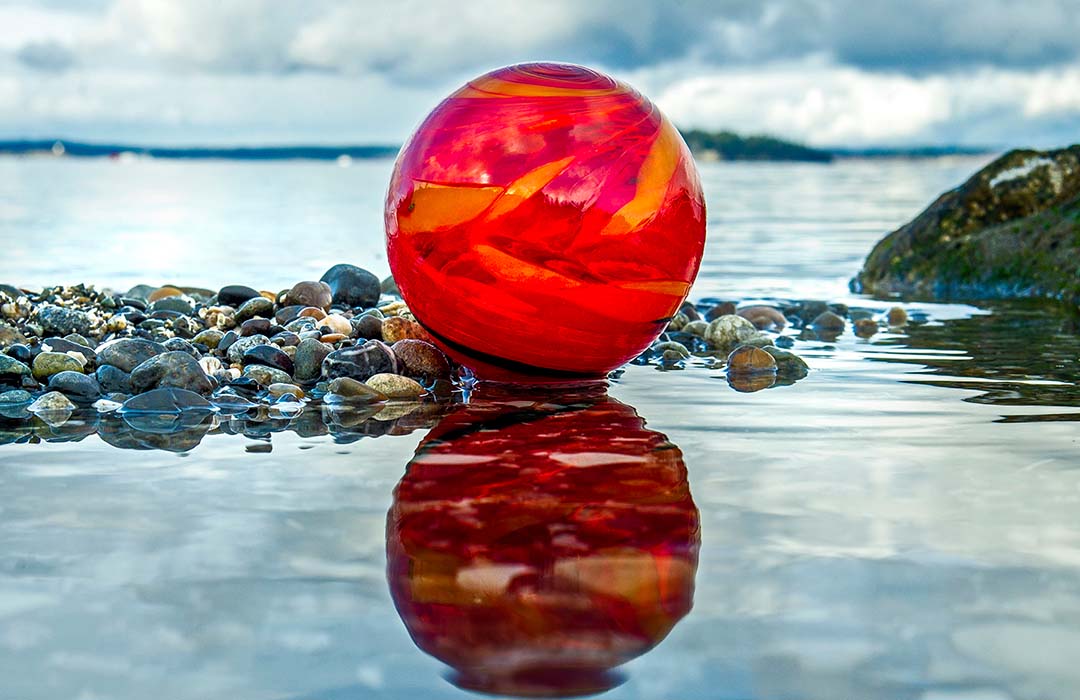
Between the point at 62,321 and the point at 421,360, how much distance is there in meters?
2.64

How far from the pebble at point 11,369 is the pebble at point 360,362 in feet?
5.26

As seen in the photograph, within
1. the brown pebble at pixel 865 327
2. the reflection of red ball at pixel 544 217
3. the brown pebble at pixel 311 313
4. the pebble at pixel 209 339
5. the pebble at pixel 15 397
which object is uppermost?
the reflection of red ball at pixel 544 217

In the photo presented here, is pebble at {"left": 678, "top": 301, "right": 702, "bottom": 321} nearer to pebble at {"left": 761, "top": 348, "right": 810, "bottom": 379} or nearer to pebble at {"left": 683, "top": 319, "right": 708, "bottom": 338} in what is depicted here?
pebble at {"left": 683, "top": 319, "right": 708, "bottom": 338}

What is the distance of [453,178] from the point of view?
5.83m

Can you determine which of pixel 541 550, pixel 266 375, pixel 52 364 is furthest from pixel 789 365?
pixel 52 364

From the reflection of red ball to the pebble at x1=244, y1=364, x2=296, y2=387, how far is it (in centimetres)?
90

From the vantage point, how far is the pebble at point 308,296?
346 inches

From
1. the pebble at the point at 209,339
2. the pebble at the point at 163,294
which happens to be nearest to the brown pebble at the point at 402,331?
the pebble at the point at 209,339

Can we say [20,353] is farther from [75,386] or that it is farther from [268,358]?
[268,358]

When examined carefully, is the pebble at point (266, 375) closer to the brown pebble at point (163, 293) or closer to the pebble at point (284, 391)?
the pebble at point (284, 391)

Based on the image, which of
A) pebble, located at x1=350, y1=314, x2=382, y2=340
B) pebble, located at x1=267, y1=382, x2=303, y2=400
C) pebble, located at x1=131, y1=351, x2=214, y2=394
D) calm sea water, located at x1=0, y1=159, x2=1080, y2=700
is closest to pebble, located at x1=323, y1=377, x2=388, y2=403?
pebble, located at x1=267, y1=382, x2=303, y2=400

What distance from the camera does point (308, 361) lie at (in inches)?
269

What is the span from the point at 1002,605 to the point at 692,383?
3.65 m

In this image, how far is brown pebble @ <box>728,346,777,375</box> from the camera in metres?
7.20
